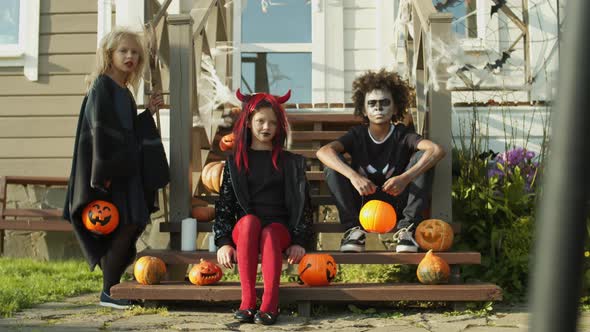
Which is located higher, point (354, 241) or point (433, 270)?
point (354, 241)

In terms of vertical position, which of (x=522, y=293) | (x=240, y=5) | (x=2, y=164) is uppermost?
(x=240, y=5)

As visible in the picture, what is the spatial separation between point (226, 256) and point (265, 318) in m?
0.41

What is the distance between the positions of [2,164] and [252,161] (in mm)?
3565

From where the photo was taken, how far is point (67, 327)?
2.99 metres

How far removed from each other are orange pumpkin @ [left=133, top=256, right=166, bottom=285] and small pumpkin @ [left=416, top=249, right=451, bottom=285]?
1.31m

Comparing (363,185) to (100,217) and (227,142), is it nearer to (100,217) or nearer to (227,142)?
(100,217)

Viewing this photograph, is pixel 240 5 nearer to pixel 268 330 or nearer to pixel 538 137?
pixel 538 137

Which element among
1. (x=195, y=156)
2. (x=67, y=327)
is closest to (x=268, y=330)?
(x=67, y=327)

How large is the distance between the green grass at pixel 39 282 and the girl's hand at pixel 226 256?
1.04 m

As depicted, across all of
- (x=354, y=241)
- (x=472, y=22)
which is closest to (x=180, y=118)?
(x=354, y=241)

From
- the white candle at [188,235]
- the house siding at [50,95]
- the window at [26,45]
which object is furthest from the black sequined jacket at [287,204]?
the window at [26,45]

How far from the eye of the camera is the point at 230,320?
321 cm

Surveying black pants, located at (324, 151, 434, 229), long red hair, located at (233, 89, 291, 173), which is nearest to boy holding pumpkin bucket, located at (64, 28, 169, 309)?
long red hair, located at (233, 89, 291, 173)

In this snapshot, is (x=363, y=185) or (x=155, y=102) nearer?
(x=363, y=185)
